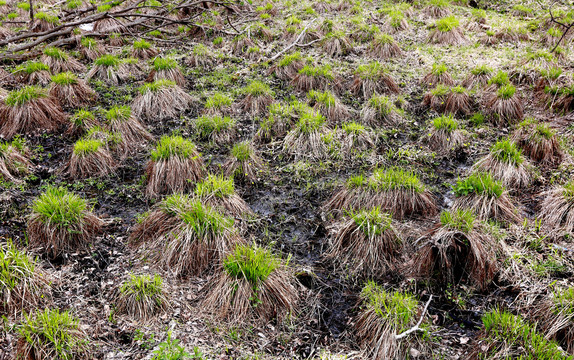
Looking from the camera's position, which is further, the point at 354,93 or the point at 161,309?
the point at 354,93

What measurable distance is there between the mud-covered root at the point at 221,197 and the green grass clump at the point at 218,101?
290 cm

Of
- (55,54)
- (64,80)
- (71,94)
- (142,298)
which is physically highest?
(55,54)

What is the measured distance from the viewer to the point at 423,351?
355cm

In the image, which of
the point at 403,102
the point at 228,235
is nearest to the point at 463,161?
the point at 403,102

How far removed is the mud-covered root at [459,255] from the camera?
13.8ft

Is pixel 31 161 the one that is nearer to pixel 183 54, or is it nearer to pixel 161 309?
pixel 161 309

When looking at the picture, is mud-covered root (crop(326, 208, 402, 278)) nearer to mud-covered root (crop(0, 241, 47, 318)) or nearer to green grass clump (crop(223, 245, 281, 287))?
green grass clump (crop(223, 245, 281, 287))

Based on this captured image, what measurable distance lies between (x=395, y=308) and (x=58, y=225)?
13.7ft

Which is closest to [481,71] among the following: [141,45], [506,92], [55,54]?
[506,92]

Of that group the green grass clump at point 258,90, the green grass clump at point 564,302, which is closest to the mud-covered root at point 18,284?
the green grass clump at point 564,302

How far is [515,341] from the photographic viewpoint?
3311 millimetres

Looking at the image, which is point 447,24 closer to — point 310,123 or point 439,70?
point 439,70

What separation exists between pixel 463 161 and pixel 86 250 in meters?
6.12

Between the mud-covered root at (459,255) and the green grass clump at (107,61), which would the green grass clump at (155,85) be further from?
the mud-covered root at (459,255)
